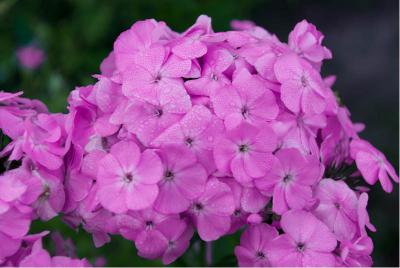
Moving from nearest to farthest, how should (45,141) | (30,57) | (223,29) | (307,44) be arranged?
(45,141), (307,44), (223,29), (30,57)

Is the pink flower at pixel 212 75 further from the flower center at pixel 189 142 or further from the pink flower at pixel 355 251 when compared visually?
the pink flower at pixel 355 251

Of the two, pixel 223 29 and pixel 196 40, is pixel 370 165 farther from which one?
pixel 223 29

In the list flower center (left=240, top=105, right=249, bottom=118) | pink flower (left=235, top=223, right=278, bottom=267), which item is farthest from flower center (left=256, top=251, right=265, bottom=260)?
flower center (left=240, top=105, right=249, bottom=118)

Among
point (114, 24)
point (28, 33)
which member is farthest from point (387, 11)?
point (28, 33)

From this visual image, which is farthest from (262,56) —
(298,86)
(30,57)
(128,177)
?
(30,57)

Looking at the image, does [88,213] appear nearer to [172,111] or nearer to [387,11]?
[172,111]
